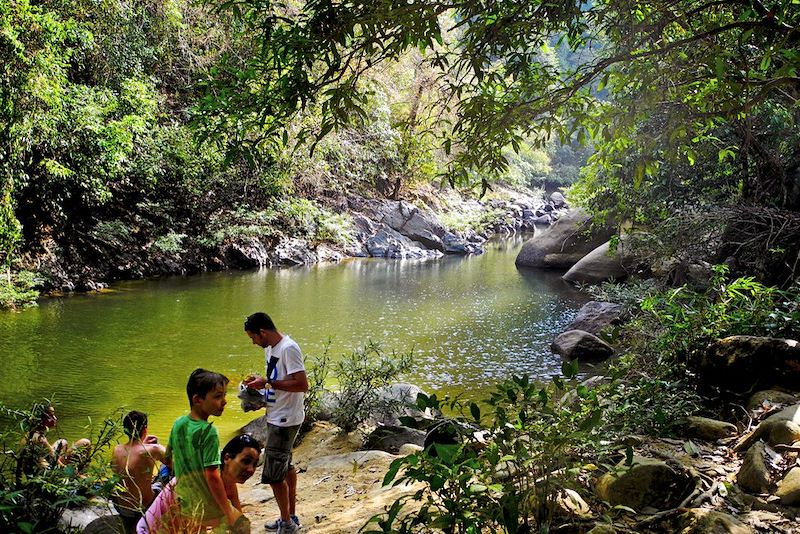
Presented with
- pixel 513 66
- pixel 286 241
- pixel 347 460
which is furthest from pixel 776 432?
pixel 286 241

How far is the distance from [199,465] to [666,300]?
16.2 feet

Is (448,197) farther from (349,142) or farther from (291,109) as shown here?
(291,109)

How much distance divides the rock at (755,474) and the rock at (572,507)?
35.2 inches

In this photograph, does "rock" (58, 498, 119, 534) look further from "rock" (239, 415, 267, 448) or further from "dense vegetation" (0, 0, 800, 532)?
"rock" (239, 415, 267, 448)

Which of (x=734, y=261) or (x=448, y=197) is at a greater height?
(x=448, y=197)

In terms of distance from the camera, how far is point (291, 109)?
9.54 ft

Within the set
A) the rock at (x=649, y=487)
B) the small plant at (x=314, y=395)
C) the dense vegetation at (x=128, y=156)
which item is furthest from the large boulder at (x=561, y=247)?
the rock at (x=649, y=487)

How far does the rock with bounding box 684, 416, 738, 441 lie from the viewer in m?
3.96

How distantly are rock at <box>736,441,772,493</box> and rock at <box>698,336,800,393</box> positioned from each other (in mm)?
1594

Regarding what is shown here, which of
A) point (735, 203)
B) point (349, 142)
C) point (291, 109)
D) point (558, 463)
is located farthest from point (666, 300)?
point (349, 142)

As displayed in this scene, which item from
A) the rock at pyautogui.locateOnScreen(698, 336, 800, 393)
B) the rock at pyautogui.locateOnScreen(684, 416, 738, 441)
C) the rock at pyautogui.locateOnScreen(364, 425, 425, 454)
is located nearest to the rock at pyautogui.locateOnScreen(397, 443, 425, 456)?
the rock at pyautogui.locateOnScreen(364, 425, 425, 454)

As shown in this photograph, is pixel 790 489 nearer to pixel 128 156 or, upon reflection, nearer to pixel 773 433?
pixel 773 433

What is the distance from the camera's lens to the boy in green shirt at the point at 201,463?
9.39 ft

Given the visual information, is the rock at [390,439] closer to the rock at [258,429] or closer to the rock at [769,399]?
the rock at [258,429]
